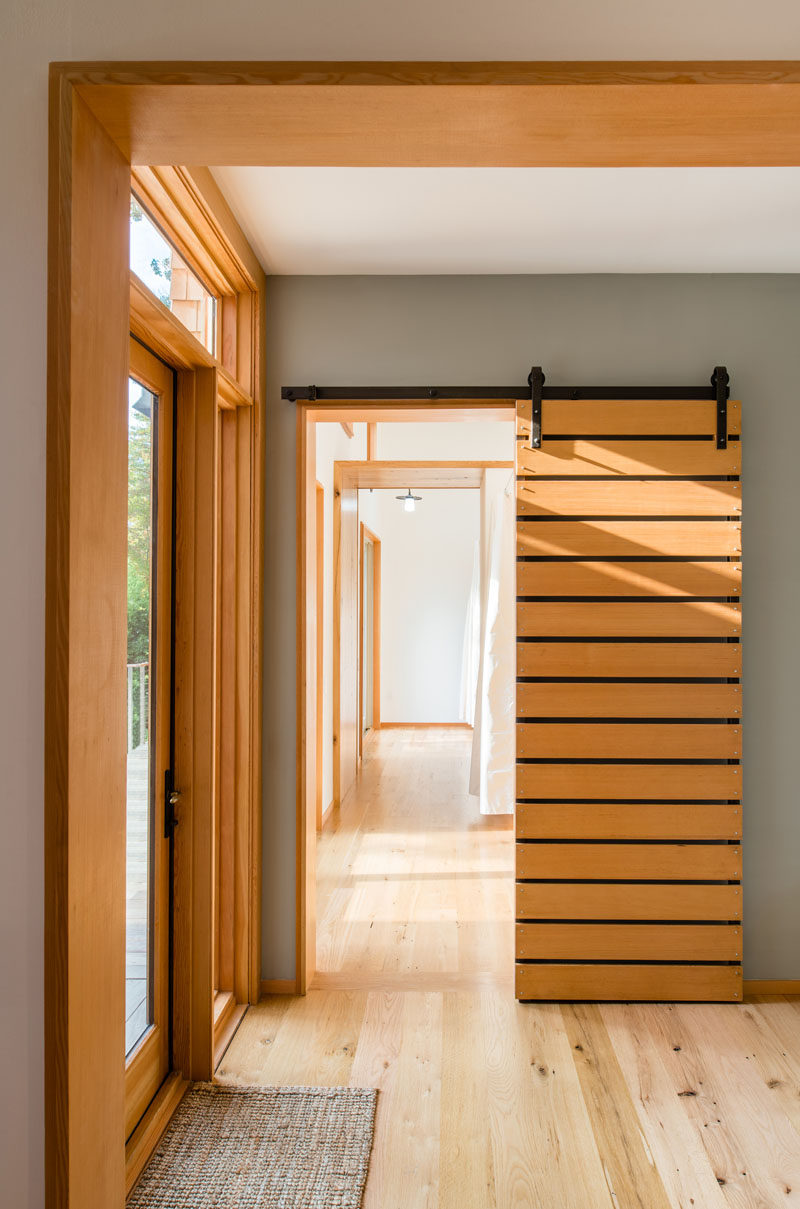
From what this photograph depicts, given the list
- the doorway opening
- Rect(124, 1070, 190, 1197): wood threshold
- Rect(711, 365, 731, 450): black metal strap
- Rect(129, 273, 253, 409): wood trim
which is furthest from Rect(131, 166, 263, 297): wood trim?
Rect(124, 1070, 190, 1197): wood threshold

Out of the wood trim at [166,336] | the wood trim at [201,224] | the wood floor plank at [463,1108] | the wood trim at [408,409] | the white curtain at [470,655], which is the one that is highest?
the wood trim at [201,224]

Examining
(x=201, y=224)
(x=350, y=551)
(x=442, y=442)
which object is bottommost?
(x=350, y=551)

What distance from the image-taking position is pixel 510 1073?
2617 mm

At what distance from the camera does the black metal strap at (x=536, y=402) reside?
10.2 ft

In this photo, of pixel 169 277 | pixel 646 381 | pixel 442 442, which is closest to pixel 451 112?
pixel 169 277

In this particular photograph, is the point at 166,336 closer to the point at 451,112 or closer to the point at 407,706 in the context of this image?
A: the point at 451,112

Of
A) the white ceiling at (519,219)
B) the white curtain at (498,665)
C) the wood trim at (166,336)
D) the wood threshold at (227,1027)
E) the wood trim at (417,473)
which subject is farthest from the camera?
the white curtain at (498,665)

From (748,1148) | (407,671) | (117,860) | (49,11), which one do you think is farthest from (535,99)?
(407,671)

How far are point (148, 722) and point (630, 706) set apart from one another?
171 centimetres

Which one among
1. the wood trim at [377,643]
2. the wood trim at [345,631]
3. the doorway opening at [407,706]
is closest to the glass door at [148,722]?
the doorway opening at [407,706]

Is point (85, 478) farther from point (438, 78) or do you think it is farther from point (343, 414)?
point (343, 414)

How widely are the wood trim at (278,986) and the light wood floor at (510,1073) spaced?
0.10 ft

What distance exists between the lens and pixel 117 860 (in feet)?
4.70

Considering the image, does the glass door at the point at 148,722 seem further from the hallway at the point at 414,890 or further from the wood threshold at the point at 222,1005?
the hallway at the point at 414,890
